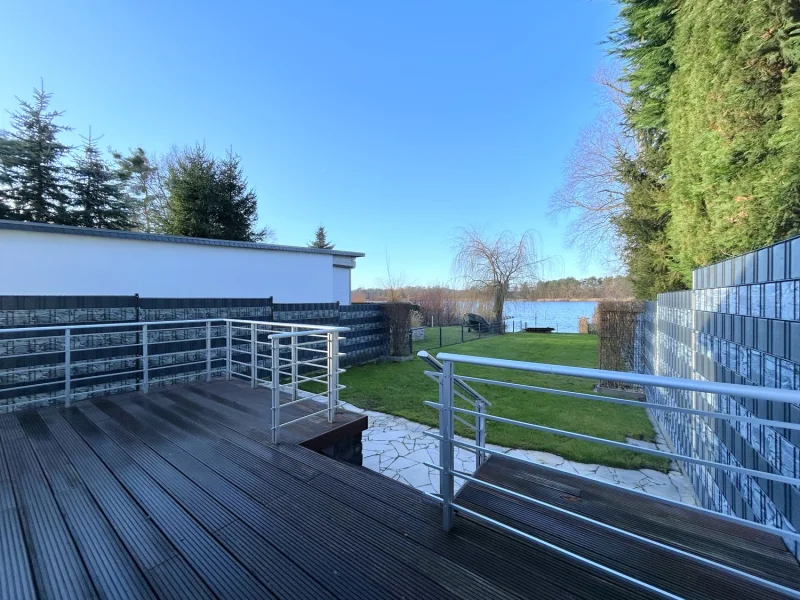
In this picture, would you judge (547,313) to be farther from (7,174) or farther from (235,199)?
(7,174)

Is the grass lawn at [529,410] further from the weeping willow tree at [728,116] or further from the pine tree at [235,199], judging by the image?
the pine tree at [235,199]

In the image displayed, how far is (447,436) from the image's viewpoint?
1.62 m

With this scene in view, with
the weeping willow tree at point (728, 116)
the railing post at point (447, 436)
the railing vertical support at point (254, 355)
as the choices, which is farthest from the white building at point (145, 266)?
the weeping willow tree at point (728, 116)

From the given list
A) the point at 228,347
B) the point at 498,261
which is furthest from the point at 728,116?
the point at 498,261

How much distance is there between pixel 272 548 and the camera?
62.7 inches

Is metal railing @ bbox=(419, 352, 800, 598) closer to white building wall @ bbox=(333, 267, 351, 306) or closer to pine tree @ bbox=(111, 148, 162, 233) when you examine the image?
white building wall @ bbox=(333, 267, 351, 306)

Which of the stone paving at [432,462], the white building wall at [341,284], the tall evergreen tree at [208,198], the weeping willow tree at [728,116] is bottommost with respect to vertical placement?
the stone paving at [432,462]

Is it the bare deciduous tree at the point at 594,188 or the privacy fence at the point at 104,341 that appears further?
the bare deciduous tree at the point at 594,188

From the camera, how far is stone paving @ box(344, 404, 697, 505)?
10.3 ft

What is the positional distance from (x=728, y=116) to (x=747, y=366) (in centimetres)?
276

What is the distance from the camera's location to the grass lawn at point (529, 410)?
3795mm

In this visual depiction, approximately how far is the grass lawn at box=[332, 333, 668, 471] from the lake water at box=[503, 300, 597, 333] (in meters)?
9.05

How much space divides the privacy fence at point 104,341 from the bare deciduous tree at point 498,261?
12728 millimetres

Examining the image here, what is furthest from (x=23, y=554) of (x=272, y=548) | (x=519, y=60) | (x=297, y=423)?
(x=519, y=60)
